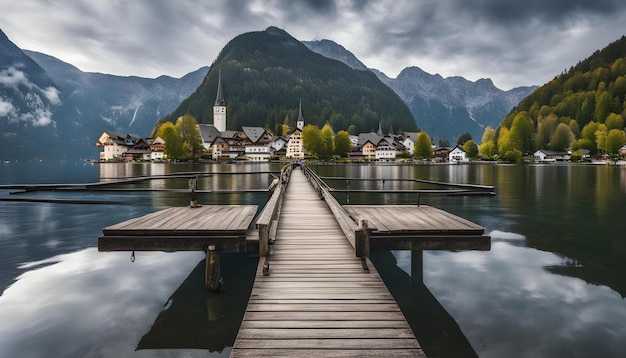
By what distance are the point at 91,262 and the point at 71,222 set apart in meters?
12.2

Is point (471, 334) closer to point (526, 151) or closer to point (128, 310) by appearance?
point (128, 310)

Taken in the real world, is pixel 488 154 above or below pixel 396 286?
above

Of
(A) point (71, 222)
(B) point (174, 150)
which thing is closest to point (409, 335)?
(A) point (71, 222)

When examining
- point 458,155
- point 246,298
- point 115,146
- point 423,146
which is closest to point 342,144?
point 423,146

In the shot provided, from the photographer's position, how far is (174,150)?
12425cm

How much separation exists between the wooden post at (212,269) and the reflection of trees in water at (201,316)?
34cm

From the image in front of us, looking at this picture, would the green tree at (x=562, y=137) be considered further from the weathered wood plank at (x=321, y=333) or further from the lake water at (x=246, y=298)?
the weathered wood plank at (x=321, y=333)

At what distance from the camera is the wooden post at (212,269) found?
1018cm

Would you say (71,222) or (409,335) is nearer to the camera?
(409,335)

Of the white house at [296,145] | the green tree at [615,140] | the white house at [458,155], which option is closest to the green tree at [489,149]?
the white house at [458,155]

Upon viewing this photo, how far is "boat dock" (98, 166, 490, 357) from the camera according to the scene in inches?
209

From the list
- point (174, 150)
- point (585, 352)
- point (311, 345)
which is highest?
point (174, 150)

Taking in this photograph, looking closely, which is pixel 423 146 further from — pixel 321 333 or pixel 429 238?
pixel 321 333

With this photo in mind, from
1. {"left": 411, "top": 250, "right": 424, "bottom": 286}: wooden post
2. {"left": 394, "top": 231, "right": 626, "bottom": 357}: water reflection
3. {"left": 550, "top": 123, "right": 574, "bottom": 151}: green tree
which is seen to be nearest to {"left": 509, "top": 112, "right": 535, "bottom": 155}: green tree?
{"left": 550, "top": 123, "right": 574, "bottom": 151}: green tree
